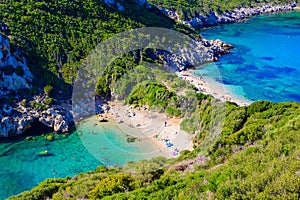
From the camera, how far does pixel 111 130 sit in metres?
23.6

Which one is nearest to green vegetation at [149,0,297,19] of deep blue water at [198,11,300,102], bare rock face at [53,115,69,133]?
deep blue water at [198,11,300,102]

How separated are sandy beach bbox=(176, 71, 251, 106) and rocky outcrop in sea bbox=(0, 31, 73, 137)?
16.4m

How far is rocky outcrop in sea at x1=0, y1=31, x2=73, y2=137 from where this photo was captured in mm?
30953

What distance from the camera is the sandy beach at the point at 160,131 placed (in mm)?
19734

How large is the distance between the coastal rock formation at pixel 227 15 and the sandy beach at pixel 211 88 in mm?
34083

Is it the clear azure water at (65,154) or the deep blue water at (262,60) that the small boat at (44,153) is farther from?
the deep blue water at (262,60)

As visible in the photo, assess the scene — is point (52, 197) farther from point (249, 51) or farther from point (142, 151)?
point (249, 51)

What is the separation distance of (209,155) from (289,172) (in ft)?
21.2

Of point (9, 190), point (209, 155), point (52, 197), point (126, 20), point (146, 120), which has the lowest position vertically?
point (9, 190)

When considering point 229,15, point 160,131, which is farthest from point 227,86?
point 229,15

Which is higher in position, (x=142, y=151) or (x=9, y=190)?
(x=142, y=151)

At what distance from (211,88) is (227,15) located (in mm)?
50923

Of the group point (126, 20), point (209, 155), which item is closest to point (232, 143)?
point (209, 155)

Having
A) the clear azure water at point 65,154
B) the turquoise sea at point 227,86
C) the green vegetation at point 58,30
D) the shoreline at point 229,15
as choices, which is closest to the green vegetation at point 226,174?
the clear azure water at point 65,154
